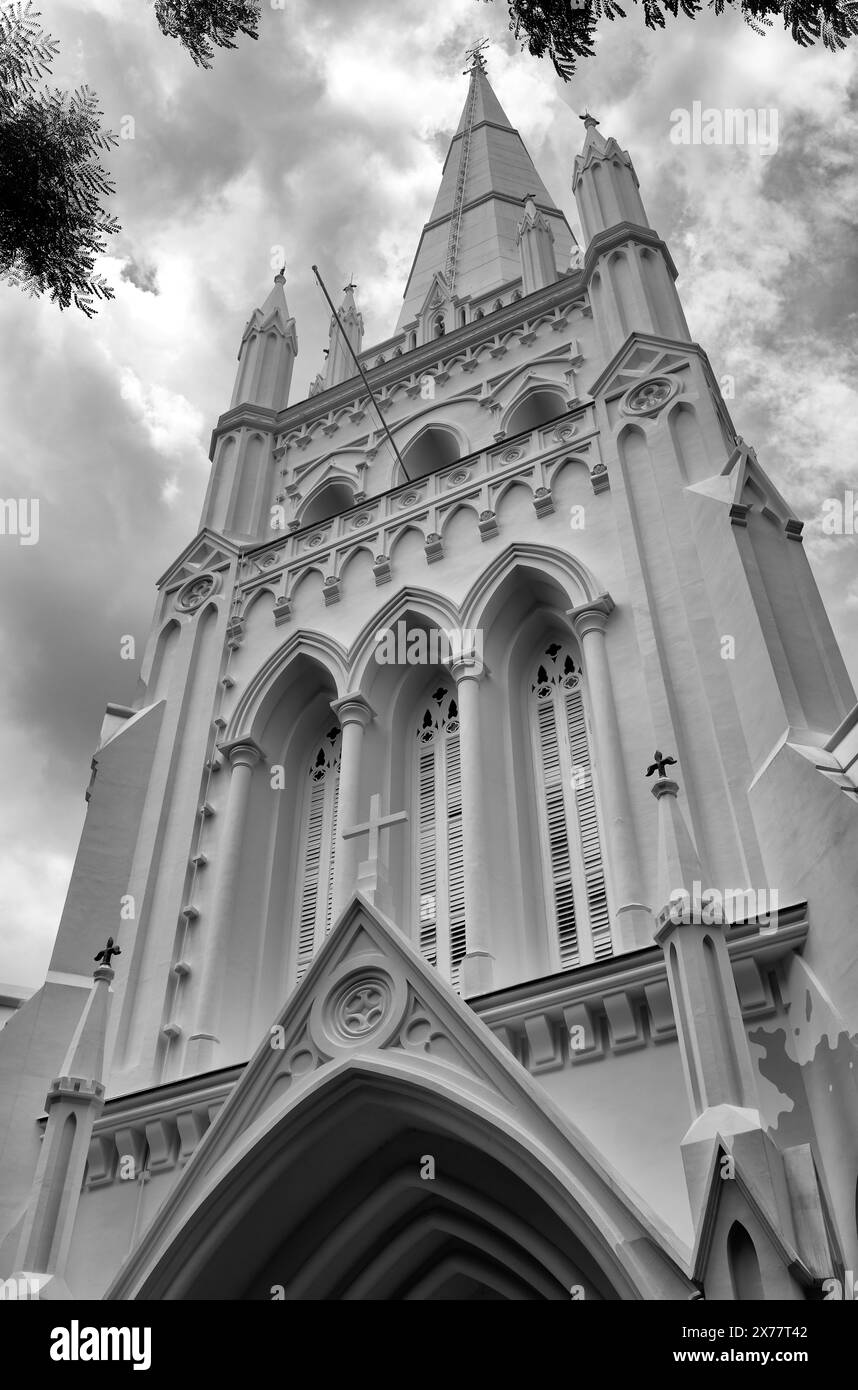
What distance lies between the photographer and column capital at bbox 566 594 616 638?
13016mm

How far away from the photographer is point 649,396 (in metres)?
15.0

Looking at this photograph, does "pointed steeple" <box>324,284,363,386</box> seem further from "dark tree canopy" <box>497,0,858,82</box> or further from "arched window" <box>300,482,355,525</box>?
"dark tree canopy" <box>497,0,858,82</box>

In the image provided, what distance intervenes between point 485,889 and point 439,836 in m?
1.51

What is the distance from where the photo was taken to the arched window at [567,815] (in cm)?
1129

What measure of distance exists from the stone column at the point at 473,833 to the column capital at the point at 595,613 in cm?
130

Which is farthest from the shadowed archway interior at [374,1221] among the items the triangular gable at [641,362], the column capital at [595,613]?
the triangular gable at [641,362]

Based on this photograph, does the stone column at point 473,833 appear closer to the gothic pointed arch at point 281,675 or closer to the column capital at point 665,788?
the gothic pointed arch at point 281,675

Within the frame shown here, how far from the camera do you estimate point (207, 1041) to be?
1172 centimetres

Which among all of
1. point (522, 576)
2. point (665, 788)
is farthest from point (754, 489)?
point (665, 788)

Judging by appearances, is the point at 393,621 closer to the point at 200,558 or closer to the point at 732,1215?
the point at 200,558

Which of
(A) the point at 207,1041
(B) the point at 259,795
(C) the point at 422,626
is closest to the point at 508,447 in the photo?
(C) the point at 422,626

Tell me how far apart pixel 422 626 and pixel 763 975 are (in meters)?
7.11

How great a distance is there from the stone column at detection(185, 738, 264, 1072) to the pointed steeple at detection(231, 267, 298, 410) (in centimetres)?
896
